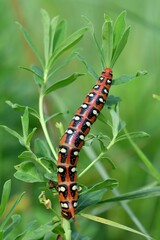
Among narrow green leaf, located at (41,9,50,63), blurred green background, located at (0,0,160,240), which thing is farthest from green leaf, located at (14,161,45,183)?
blurred green background, located at (0,0,160,240)

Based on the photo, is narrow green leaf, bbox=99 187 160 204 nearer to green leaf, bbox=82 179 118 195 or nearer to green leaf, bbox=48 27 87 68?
green leaf, bbox=82 179 118 195

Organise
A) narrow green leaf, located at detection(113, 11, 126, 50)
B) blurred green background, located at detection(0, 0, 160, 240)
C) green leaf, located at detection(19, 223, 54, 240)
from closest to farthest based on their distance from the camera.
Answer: green leaf, located at detection(19, 223, 54, 240) < narrow green leaf, located at detection(113, 11, 126, 50) < blurred green background, located at detection(0, 0, 160, 240)

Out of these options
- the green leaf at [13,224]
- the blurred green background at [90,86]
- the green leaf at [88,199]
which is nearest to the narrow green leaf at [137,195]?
the green leaf at [88,199]

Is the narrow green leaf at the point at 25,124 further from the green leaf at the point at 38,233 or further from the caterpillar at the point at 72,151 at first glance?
the green leaf at the point at 38,233

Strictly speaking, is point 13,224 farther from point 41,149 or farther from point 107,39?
point 107,39

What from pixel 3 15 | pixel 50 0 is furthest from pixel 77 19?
pixel 3 15
